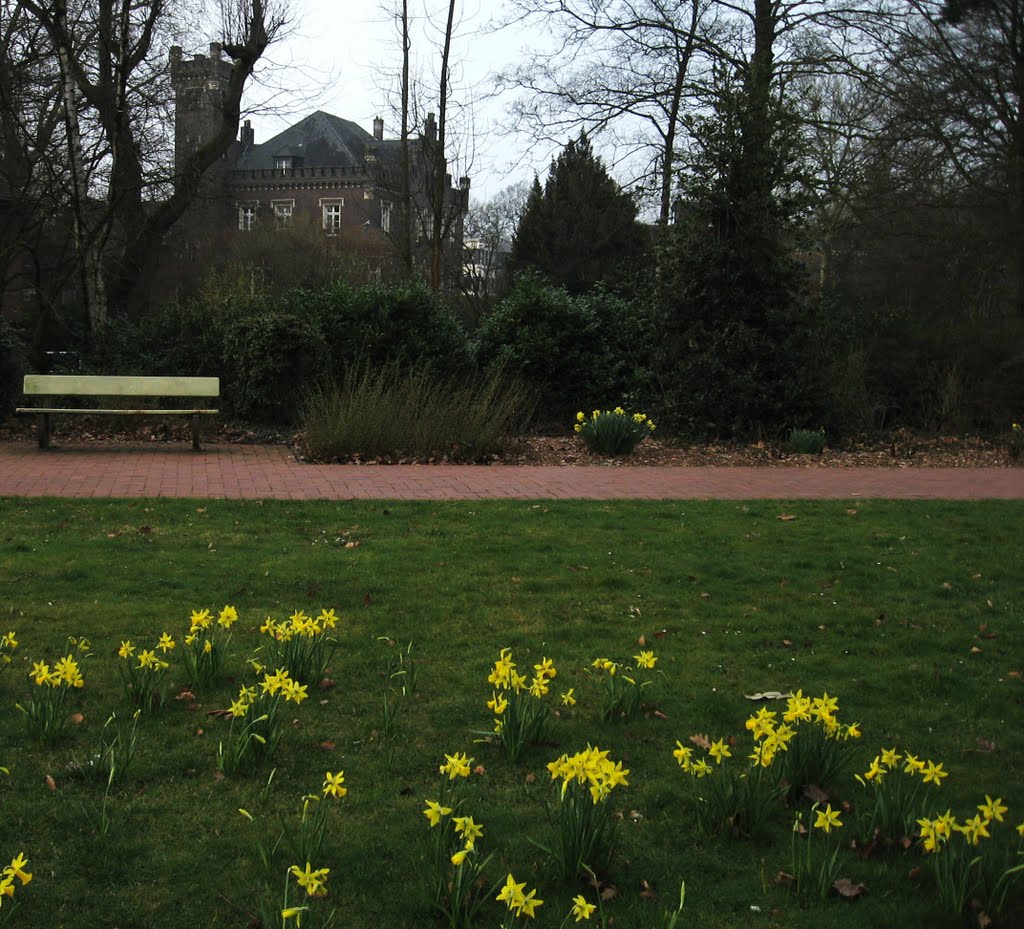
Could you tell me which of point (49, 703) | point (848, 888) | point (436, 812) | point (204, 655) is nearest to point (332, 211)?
point (204, 655)

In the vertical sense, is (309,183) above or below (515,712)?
above

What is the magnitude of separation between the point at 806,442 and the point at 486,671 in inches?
392

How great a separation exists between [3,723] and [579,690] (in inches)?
85.4

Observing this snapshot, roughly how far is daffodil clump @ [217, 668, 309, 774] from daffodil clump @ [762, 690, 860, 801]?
5.28 ft

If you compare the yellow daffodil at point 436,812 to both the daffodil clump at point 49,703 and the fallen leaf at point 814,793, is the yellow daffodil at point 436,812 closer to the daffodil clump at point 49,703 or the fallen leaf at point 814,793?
the fallen leaf at point 814,793

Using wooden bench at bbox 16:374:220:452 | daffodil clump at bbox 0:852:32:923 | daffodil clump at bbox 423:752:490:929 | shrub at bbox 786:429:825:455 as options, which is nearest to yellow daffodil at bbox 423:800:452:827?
daffodil clump at bbox 423:752:490:929

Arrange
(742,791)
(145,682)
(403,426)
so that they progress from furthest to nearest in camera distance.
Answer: (403,426) → (145,682) → (742,791)

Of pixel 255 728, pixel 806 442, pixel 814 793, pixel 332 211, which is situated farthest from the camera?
pixel 332 211

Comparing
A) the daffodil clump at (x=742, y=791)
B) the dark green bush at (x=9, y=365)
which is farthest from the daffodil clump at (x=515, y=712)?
the dark green bush at (x=9, y=365)

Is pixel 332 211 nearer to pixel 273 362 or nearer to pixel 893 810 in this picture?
pixel 273 362

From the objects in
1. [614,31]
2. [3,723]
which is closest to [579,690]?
[3,723]

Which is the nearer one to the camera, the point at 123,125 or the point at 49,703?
the point at 49,703

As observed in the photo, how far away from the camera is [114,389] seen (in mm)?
12836

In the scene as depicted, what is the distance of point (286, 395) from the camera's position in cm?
1512
